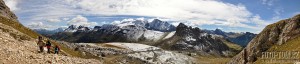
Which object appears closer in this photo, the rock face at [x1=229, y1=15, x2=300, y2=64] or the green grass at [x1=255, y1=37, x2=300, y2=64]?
the green grass at [x1=255, y1=37, x2=300, y2=64]

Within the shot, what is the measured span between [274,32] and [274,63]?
2302cm

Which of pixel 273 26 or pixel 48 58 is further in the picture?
pixel 273 26

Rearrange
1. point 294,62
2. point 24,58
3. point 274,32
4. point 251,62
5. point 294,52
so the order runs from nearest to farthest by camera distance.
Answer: point 24,58 → point 294,62 → point 294,52 → point 251,62 → point 274,32

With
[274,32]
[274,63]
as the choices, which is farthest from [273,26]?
[274,63]

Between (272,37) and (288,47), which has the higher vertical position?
(272,37)

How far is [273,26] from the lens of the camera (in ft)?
315

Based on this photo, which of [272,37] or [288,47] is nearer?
[288,47]

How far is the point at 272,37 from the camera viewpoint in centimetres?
9112

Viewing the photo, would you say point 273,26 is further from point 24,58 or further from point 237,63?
point 24,58

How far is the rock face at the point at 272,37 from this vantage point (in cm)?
8575

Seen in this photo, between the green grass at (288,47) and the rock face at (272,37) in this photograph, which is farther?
the rock face at (272,37)

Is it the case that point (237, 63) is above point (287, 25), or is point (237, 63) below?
below

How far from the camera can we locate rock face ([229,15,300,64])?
281 feet

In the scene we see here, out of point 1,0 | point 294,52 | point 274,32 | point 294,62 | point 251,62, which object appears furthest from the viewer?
point 1,0
